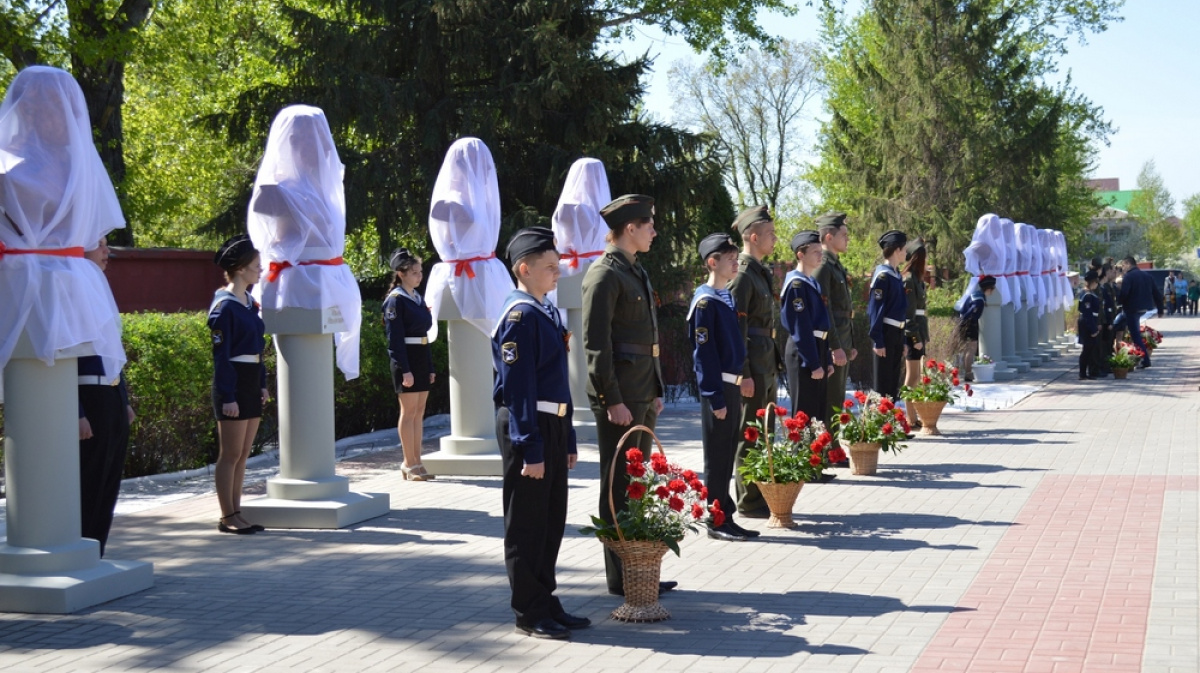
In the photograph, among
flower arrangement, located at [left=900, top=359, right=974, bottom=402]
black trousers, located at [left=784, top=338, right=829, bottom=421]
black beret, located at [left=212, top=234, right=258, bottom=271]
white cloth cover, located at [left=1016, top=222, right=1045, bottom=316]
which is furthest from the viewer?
white cloth cover, located at [left=1016, top=222, right=1045, bottom=316]

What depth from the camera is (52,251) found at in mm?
7402

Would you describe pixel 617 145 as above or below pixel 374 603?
above

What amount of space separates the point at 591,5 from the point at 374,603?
15154 millimetres

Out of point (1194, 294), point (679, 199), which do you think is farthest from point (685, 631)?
point (1194, 294)

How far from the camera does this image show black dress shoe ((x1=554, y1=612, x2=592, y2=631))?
6582 millimetres

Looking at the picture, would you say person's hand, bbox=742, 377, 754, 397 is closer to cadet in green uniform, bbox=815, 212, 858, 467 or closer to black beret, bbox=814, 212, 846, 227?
cadet in green uniform, bbox=815, 212, 858, 467

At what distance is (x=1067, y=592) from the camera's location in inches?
285

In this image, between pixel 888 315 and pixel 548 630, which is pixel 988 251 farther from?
pixel 548 630

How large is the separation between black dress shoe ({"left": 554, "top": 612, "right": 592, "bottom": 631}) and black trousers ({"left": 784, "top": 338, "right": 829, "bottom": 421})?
17.8ft

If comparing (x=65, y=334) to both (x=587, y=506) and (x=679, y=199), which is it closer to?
(x=587, y=506)

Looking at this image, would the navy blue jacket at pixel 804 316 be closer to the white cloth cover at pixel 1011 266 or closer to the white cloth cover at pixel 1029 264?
the white cloth cover at pixel 1011 266

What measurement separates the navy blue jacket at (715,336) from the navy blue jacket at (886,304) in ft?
18.3

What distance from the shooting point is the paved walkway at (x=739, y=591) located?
20.2ft

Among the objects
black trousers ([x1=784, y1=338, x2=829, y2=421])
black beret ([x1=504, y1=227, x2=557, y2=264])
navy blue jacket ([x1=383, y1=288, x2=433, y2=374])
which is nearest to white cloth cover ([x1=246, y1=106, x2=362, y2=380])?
navy blue jacket ([x1=383, y1=288, x2=433, y2=374])
